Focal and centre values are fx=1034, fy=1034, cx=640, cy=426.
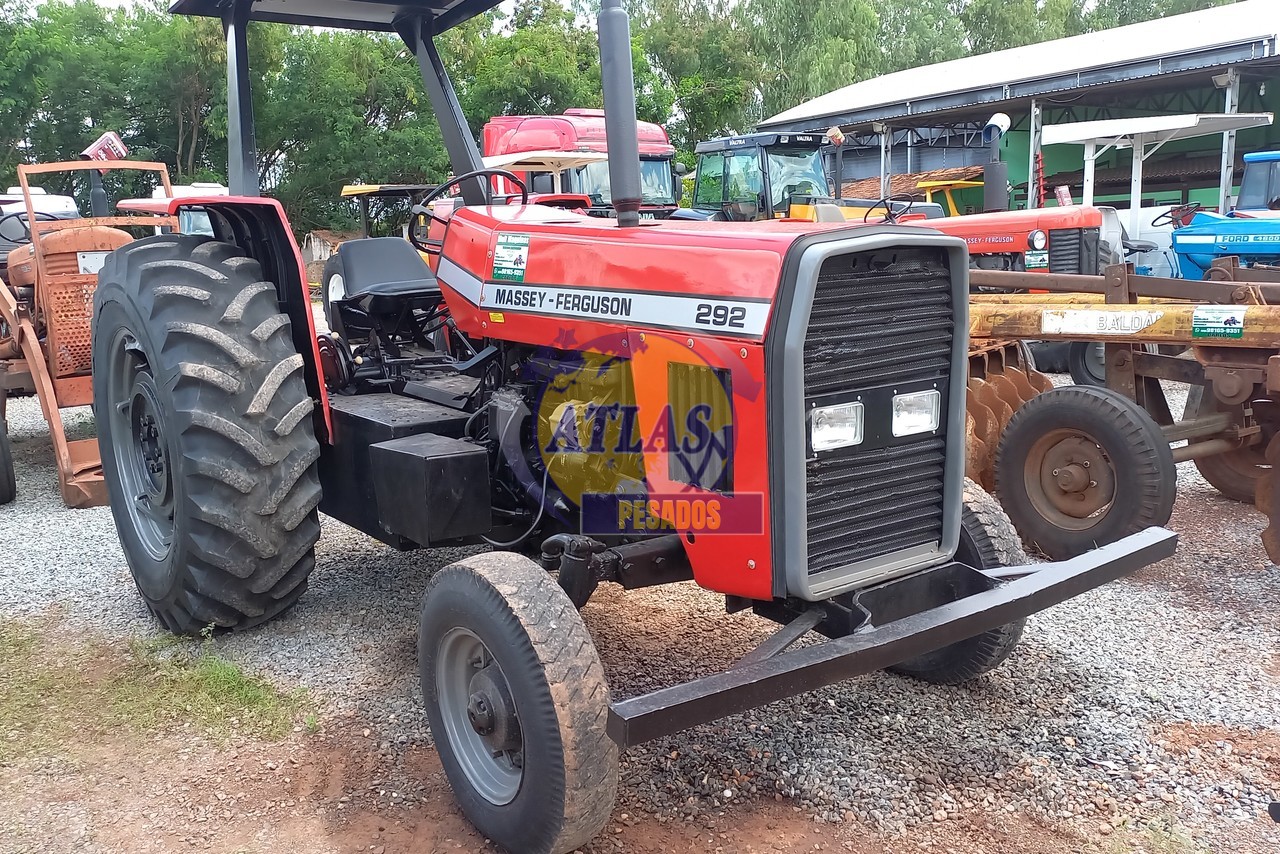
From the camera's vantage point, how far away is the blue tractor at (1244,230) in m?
9.83

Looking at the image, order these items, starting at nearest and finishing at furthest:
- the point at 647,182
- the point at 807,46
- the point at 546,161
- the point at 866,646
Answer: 1. the point at 866,646
2. the point at 546,161
3. the point at 647,182
4. the point at 807,46

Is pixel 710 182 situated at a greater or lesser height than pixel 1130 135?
lesser

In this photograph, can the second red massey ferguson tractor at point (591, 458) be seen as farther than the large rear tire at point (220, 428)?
No

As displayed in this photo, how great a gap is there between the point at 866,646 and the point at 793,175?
10297 millimetres

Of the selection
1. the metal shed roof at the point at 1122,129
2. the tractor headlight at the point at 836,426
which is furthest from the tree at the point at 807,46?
the tractor headlight at the point at 836,426

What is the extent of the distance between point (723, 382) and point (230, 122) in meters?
2.62

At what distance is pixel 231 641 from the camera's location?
390 cm

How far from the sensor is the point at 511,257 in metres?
3.27

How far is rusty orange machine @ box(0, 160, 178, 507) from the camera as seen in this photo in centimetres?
599

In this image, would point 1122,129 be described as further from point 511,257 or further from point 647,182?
point 511,257

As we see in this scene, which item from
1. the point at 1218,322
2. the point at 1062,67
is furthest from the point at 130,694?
the point at 1062,67

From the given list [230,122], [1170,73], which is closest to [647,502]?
[230,122]

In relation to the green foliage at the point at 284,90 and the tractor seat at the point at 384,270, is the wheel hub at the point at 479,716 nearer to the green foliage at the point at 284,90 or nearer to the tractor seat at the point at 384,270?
the tractor seat at the point at 384,270

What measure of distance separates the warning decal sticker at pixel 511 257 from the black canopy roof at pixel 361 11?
4.81 feet
